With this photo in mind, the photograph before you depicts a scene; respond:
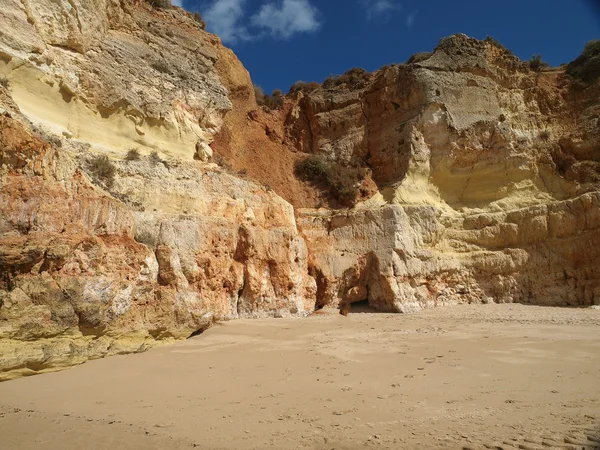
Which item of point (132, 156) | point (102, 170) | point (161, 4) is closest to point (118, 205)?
point (102, 170)

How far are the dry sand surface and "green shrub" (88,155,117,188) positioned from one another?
4464 millimetres

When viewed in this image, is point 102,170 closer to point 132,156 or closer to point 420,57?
point 132,156

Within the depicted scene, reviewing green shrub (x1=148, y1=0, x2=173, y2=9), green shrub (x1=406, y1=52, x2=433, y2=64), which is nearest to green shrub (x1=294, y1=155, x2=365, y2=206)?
green shrub (x1=406, y1=52, x2=433, y2=64)

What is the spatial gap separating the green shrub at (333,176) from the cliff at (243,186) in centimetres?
22

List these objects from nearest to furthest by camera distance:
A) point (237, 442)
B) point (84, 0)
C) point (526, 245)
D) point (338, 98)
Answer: point (237, 442) → point (84, 0) → point (526, 245) → point (338, 98)

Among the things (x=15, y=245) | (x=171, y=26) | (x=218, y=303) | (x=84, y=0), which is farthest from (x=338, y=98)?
(x=15, y=245)

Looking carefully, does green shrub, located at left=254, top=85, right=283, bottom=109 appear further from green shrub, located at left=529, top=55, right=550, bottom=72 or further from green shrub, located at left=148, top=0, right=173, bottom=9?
green shrub, located at left=529, top=55, right=550, bottom=72

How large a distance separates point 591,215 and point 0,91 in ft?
54.3

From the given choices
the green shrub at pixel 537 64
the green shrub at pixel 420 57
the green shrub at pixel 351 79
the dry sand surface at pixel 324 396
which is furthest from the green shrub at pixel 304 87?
the dry sand surface at pixel 324 396

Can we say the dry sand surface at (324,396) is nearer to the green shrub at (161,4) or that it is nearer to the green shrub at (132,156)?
the green shrub at (132,156)

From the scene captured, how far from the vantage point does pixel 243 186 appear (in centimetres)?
1233

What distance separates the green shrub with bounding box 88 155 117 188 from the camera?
30.6 ft

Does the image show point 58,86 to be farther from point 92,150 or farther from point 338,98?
point 338,98

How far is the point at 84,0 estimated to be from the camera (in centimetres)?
1157
